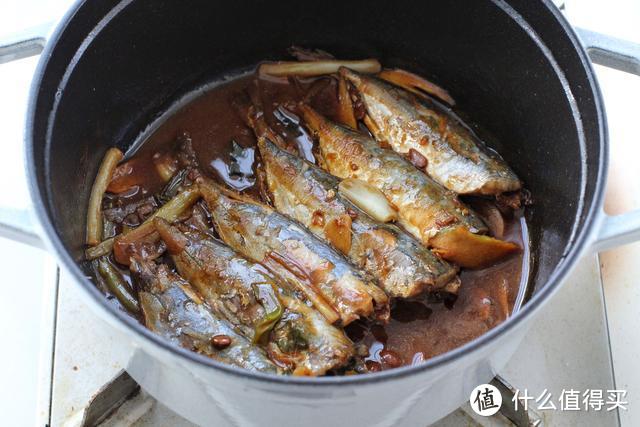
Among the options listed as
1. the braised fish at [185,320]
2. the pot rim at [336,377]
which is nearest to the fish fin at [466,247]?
the pot rim at [336,377]

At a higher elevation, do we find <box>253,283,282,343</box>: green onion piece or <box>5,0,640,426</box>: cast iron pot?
<box>5,0,640,426</box>: cast iron pot

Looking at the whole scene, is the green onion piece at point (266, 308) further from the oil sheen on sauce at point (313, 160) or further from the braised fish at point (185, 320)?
the oil sheen on sauce at point (313, 160)

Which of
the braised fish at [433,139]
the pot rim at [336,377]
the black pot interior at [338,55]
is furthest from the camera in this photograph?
the braised fish at [433,139]

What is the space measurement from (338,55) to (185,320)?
1088 millimetres

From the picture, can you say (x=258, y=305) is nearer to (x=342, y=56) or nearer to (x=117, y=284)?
(x=117, y=284)

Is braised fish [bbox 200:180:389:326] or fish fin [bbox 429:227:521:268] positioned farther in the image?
fish fin [bbox 429:227:521:268]

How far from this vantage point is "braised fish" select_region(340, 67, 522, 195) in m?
2.13

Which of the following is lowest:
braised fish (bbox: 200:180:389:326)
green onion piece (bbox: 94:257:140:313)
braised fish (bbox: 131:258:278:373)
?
green onion piece (bbox: 94:257:140:313)

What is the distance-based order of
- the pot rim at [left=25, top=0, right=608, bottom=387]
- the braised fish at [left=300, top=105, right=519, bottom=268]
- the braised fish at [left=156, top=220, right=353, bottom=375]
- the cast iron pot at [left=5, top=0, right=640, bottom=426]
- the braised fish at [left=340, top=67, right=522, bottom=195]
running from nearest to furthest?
the pot rim at [left=25, top=0, right=608, bottom=387] → the cast iron pot at [left=5, top=0, right=640, bottom=426] → the braised fish at [left=156, top=220, right=353, bottom=375] → the braised fish at [left=300, top=105, right=519, bottom=268] → the braised fish at [left=340, top=67, right=522, bottom=195]

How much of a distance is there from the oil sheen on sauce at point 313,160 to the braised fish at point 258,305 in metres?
0.18

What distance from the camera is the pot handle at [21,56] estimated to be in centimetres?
150

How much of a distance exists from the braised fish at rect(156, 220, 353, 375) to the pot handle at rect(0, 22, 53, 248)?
1.69 ft

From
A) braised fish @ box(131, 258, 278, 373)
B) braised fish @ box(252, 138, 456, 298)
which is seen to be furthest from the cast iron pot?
braised fish @ box(252, 138, 456, 298)

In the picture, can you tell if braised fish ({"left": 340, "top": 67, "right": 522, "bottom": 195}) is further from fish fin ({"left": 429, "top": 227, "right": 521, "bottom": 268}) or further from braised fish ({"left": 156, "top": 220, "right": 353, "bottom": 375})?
braised fish ({"left": 156, "top": 220, "right": 353, "bottom": 375})
